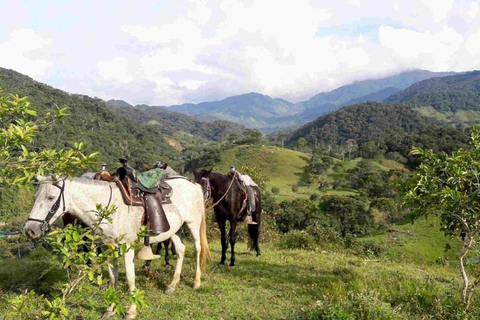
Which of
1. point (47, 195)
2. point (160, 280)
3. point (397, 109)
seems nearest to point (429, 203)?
point (160, 280)

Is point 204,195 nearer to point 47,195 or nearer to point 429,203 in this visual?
point 47,195

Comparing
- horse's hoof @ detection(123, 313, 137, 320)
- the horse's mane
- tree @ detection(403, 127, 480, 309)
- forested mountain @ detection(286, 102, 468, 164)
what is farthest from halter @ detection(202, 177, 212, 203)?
forested mountain @ detection(286, 102, 468, 164)

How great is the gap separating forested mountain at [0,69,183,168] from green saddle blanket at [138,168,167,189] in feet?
300

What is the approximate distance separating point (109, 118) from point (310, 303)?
518 ft

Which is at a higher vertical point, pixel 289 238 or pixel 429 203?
pixel 429 203

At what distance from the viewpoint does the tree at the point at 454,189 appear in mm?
4738

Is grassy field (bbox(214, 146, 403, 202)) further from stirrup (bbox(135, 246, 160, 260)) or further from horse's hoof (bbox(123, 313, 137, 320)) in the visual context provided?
horse's hoof (bbox(123, 313, 137, 320))

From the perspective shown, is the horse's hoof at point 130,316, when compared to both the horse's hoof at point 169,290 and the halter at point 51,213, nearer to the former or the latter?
the horse's hoof at point 169,290

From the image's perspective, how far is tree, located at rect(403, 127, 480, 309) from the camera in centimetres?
474

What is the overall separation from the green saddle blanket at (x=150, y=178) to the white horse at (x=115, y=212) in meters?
0.45

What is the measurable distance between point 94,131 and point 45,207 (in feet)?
427

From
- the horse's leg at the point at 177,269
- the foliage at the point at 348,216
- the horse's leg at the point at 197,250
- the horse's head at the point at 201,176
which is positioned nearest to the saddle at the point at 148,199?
the horse's leg at the point at 177,269

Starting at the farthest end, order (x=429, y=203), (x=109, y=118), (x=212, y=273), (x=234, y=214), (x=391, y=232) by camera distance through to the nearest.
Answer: (x=109, y=118), (x=391, y=232), (x=234, y=214), (x=212, y=273), (x=429, y=203)

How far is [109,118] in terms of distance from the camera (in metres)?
148
